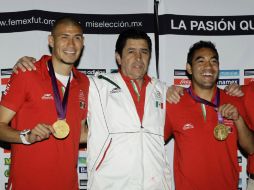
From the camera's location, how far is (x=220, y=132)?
10.0 feet

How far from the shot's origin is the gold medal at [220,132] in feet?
9.98

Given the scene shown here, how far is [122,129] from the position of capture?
2971 millimetres

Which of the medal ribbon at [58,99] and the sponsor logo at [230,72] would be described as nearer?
the medal ribbon at [58,99]

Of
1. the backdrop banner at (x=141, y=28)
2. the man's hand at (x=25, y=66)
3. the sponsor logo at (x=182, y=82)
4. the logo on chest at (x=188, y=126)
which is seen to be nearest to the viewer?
the man's hand at (x=25, y=66)

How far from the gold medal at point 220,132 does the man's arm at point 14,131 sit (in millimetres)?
1398

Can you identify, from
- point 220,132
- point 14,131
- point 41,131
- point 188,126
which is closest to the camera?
point 41,131

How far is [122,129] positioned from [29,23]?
1.95 m

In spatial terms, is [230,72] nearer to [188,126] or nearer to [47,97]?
[188,126]

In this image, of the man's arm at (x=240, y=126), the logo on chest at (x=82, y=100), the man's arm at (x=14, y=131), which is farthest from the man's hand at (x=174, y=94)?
the man's arm at (x=14, y=131)

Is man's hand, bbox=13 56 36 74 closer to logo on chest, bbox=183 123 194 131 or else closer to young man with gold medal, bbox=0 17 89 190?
young man with gold medal, bbox=0 17 89 190

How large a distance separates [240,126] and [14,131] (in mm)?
1891

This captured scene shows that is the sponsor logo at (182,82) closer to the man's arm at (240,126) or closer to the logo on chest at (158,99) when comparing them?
the logo on chest at (158,99)

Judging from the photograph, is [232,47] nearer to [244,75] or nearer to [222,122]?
[244,75]

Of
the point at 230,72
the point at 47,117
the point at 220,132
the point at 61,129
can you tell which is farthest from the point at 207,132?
the point at 230,72
